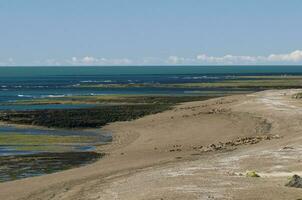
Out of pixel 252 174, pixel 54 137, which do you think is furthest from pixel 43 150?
pixel 252 174

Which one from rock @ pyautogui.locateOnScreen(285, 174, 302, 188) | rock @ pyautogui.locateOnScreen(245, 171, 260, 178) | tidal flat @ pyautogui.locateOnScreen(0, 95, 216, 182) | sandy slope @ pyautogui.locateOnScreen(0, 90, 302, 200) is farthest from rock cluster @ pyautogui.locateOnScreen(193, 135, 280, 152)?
rock @ pyautogui.locateOnScreen(285, 174, 302, 188)

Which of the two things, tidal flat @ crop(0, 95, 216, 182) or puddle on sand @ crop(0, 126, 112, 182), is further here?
tidal flat @ crop(0, 95, 216, 182)

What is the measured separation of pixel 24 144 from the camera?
52.2 m

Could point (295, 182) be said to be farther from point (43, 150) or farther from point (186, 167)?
point (43, 150)

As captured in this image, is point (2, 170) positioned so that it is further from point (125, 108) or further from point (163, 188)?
point (125, 108)

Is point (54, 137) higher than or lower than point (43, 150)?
lower

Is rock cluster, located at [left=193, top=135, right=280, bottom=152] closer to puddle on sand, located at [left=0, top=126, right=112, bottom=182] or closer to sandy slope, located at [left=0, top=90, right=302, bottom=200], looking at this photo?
sandy slope, located at [left=0, top=90, right=302, bottom=200]

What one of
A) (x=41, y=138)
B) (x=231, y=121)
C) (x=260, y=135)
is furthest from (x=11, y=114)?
(x=260, y=135)

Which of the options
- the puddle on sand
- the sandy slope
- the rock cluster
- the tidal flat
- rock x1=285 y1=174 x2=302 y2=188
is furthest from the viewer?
the rock cluster

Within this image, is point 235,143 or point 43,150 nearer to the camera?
point 235,143

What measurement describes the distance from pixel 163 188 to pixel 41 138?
32078mm

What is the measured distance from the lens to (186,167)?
3344 cm

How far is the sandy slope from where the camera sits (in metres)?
26.6

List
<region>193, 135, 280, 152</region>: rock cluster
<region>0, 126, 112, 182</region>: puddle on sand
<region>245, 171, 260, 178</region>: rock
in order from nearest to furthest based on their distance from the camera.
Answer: <region>245, 171, 260, 178</region>: rock < <region>0, 126, 112, 182</region>: puddle on sand < <region>193, 135, 280, 152</region>: rock cluster
